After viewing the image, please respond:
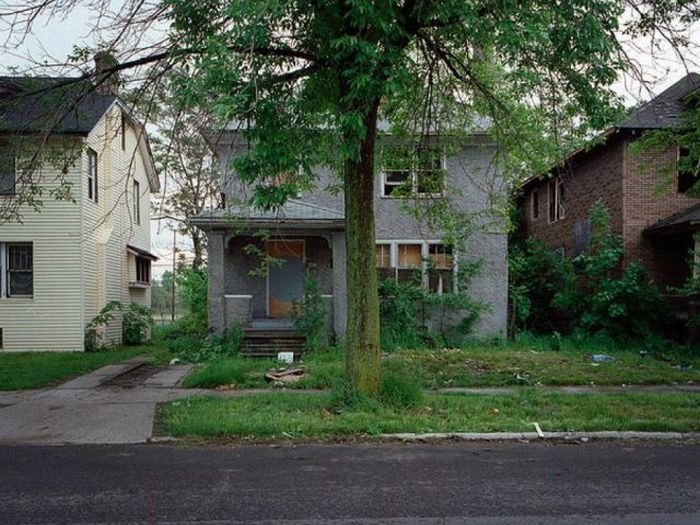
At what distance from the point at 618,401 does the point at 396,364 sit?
171 inches

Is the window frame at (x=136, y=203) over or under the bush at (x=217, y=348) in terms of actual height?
over

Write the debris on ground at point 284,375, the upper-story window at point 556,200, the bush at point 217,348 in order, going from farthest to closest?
the upper-story window at point 556,200 < the bush at point 217,348 < the debris on ground at point 284,375

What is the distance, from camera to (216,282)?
16.1 meters

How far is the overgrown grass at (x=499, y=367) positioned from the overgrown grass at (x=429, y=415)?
1.29 meters

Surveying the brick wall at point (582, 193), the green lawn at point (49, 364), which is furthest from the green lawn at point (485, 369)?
the brick wall at point (582, 193)

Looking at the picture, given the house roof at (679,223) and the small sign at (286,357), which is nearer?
the small sign at (286,357)

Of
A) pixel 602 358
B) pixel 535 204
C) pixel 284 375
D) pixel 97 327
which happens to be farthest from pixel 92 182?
pixel 535 204

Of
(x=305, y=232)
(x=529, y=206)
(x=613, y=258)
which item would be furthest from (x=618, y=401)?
(x=529, y=206)

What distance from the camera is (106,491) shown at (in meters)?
5.47

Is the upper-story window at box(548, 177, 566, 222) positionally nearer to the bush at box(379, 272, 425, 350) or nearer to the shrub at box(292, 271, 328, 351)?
the bush at box(379, 272, 425, 350)

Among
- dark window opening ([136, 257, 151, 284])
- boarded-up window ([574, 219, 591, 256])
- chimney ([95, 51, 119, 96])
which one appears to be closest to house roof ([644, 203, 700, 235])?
boarded-up window ([574, 219, 591, 256])

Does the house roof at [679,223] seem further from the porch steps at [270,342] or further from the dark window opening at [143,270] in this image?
the dark window opening at [143,270]

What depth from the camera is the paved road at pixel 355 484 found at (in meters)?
4.84

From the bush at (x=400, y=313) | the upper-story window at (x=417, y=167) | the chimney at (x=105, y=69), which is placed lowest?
the bush at (x=400, y=313)
